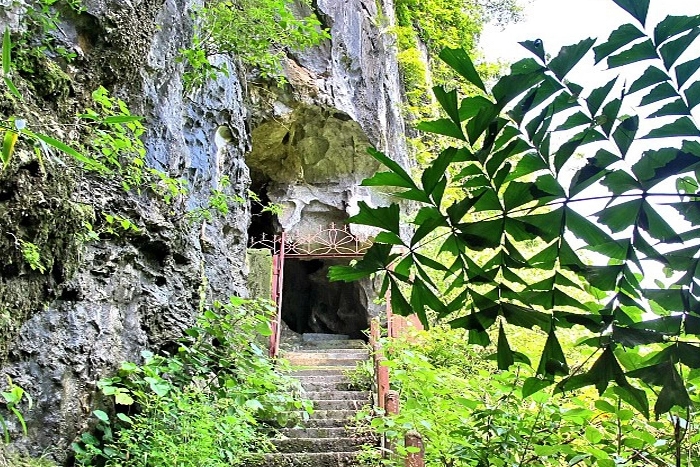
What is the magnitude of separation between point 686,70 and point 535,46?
0.52 feet

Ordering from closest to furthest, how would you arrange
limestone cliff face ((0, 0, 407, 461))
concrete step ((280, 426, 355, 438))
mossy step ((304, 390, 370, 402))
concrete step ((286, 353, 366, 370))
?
limestone cliff face ((0, 0, 407, 461)) < concrete step ((280, 426, 355, 438)) < mossy step ((304, 390, 370, 402)) < concrete step ((286, 353, 366, 370))

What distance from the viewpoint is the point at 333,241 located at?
8.40m

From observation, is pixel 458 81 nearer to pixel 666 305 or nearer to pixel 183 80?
pixel 183 80

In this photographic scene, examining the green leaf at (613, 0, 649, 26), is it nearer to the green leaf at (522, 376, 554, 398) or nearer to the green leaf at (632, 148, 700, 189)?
the green leaf at (632, 148, 700, 189)

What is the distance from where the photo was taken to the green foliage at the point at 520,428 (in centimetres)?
135

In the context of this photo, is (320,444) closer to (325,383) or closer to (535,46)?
(325,383)

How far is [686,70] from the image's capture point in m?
0.57

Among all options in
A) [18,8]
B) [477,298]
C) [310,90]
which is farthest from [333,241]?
[477,298]

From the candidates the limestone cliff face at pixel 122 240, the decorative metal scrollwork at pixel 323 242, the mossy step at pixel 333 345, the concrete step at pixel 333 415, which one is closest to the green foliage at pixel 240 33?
the limestone cliff face at pixel 122 240

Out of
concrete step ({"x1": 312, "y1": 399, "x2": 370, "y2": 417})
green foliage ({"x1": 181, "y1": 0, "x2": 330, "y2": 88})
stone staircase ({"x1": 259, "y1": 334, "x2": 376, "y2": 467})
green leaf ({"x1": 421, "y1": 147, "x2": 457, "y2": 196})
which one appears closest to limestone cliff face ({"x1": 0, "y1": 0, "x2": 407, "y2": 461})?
green foliage ({"x1": 181, "y1": 0, "x2": 330, "y2": 88})

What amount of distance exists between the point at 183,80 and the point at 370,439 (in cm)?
320

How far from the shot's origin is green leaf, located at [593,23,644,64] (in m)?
0.58

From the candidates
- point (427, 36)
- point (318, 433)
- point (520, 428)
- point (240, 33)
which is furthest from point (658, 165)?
point (427, 36)

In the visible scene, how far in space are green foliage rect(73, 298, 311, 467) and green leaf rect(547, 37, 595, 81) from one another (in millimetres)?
2234
